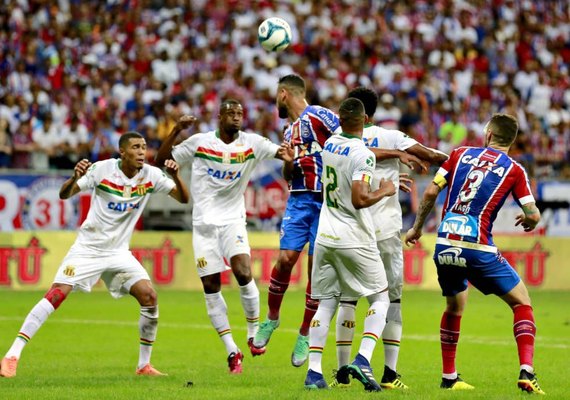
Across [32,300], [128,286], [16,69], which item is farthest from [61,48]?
[128,286]

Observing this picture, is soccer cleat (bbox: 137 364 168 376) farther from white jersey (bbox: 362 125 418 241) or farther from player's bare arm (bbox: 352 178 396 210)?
player's bare arm (bbox: 352 178 396 210)

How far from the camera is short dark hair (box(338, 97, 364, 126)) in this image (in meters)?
10.1

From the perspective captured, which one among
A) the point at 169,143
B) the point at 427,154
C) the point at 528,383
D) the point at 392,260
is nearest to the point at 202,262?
the point at 169,143

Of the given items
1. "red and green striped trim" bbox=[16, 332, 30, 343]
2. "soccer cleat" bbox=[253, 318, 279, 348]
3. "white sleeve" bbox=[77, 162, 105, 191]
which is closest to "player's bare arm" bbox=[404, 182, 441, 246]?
"soccer cleat" bbox=[253, 318, 279, 348]

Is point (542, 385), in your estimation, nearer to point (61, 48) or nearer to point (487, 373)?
point (487, 373)

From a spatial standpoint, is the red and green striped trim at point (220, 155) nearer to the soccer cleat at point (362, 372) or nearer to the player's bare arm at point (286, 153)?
the player's bare arm at point (286, 153)

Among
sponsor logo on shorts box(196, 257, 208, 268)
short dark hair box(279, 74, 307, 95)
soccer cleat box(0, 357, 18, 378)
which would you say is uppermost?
short dark hair box(279, 74, 307, 95)

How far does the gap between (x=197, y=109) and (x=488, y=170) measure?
17322 mm

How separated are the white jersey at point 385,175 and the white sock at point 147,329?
265 centimetres

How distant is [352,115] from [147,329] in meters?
3.52

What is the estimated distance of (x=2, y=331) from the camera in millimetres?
15945

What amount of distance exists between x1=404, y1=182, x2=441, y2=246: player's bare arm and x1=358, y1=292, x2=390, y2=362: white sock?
586 millimetres

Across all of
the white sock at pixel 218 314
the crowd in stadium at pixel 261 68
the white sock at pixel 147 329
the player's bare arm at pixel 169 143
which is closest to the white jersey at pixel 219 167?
the player's bare arm at pixel 169 143

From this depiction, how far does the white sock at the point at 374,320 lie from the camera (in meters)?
10.2
